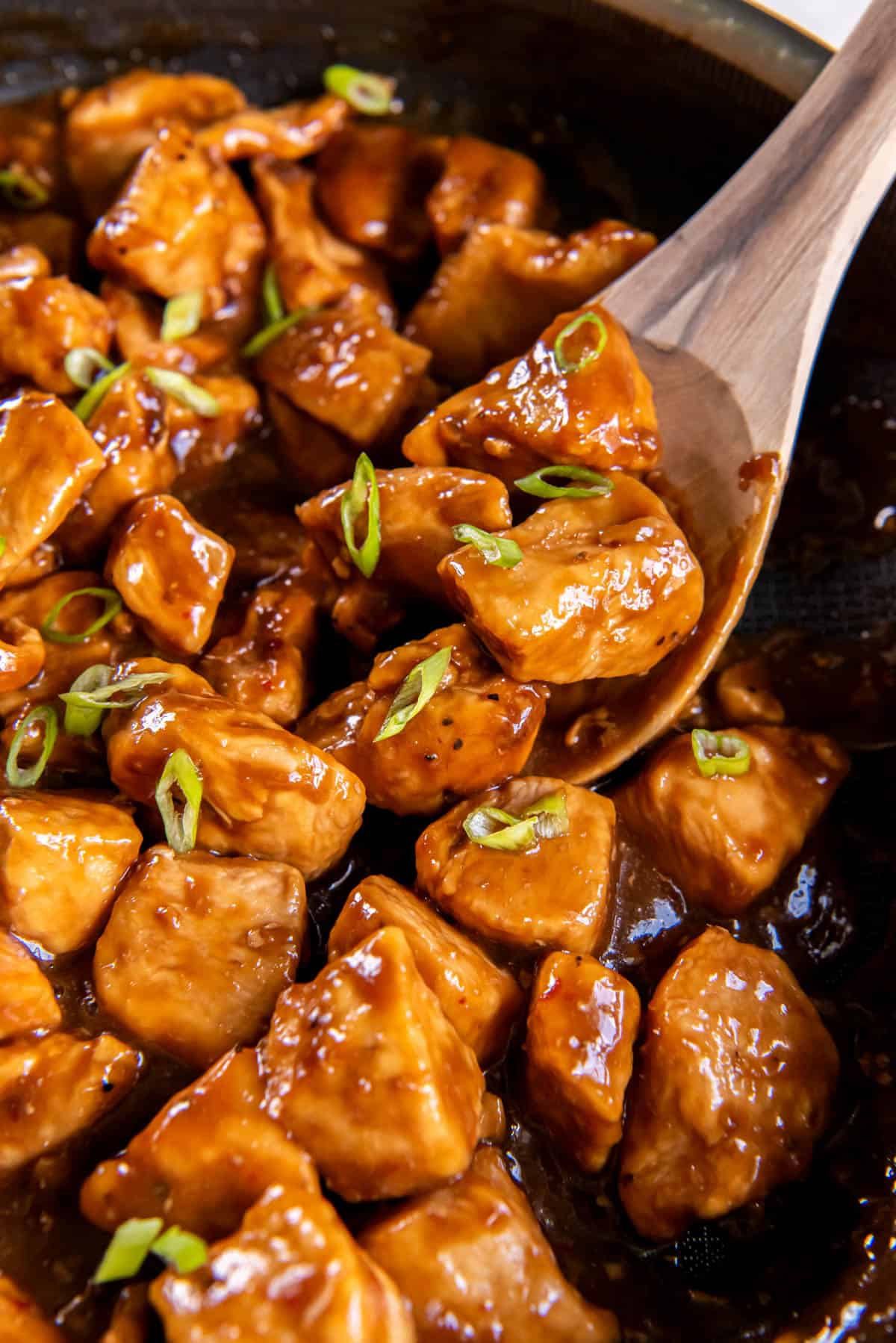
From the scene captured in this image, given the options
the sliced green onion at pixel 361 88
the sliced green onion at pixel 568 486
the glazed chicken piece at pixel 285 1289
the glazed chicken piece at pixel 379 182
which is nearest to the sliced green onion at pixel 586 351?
the sliced green onion at pixel 568 486

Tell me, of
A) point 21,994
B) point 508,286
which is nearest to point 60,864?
point 21,994

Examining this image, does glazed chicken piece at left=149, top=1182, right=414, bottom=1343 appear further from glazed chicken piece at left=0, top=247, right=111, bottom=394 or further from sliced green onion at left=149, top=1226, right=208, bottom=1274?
glazed chicken piece at left=0, top=247, right=111, bottom=394

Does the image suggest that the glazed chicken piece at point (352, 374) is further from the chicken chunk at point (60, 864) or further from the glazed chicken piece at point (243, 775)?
the chicken chunk at point (60, 864)

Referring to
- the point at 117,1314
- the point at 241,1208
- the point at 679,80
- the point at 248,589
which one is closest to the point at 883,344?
the point at 679,80

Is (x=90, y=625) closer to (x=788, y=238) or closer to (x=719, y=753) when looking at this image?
(x=719, y=753)

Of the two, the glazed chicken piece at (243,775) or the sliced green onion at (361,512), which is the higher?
the sliced green onion at (361,512)

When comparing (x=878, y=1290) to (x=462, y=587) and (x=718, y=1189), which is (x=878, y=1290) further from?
(x=462, y=587)

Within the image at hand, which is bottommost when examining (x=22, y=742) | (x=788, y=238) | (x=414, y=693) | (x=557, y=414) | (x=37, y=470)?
(x=22, y=742)
